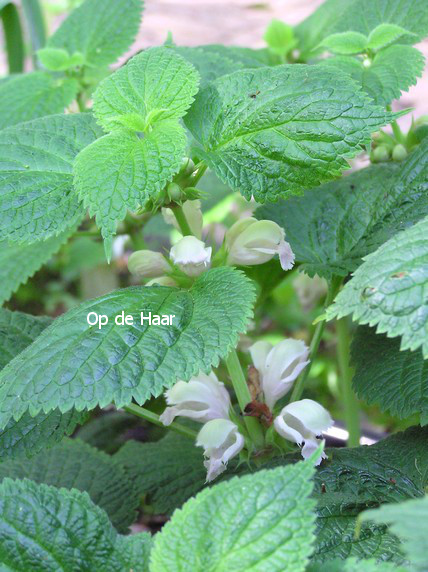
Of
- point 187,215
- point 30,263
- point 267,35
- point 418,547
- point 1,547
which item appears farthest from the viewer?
point 267,35

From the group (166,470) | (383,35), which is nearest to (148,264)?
(166,470)

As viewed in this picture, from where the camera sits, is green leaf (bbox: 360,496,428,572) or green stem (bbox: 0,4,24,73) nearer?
green leaf (bbox: 360,496,428,572)

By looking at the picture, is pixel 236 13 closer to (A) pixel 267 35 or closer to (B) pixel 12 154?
(A) pixel 267 35

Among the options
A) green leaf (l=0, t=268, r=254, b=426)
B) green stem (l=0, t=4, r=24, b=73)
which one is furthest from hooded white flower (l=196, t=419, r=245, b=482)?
green stem (l=0, t=4, r=24, b=73)

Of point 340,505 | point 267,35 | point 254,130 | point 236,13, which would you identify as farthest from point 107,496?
point 236,13

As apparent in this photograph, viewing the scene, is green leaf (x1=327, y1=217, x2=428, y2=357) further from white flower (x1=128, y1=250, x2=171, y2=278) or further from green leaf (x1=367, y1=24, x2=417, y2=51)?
green leaf (x1=367, y1=24, x2=417, y2=51)

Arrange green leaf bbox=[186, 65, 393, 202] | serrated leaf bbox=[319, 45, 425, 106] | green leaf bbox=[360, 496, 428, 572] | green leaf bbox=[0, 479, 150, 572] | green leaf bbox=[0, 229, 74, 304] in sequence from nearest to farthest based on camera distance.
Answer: green leaf bbox=[360, 496, 428, 572], green leaf bbox=[0, 479, 150, 572], green leaf bbox=[186, 65, 393, 202], serrated leaf bbox=[319, 45, 425, 106], green leaf bbox=[0, 229, 74, 304]

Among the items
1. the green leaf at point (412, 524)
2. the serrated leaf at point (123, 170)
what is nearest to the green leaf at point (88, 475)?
the serrated leaf at point (123, 170)

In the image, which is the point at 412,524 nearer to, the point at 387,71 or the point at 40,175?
the point at 40,175
